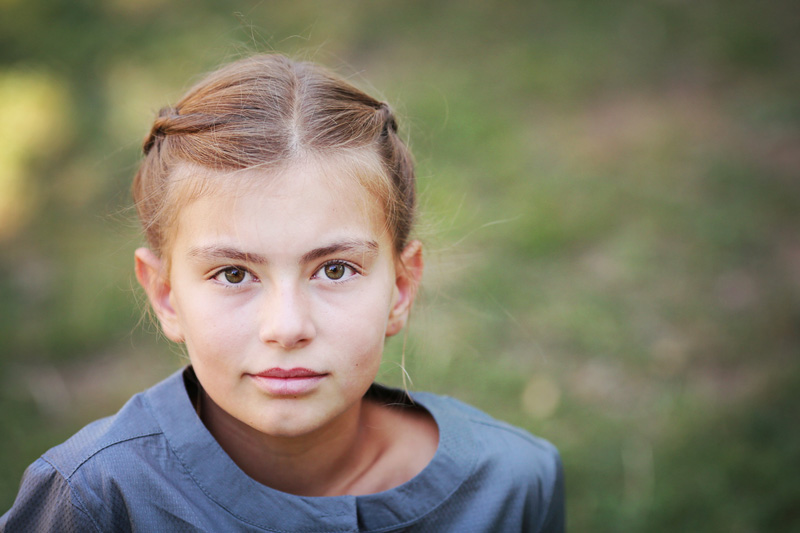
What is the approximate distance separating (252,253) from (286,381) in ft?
0.92

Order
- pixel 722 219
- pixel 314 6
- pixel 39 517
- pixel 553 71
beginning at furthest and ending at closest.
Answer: pixel 314 6 → pixel 553 71 → pixel 722 219 → pixel 39 517

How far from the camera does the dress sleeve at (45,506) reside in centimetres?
151

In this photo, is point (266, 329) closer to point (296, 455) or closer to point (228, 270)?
point (228, 270)

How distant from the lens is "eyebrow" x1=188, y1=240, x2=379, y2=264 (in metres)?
1.53

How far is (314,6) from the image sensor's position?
17.9ft

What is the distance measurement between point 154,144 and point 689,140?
3.51m

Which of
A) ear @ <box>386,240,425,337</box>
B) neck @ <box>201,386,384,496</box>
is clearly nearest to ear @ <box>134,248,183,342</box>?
neck @ <box>201,386,384,496</box>

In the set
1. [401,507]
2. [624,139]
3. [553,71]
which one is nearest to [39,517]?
[401,507]

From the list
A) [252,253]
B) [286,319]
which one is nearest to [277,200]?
[252,253]

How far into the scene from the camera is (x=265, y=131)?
1622 millimetres

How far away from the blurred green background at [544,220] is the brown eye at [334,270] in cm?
64

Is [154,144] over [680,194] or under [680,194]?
over

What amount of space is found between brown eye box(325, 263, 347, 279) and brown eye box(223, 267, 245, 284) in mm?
182

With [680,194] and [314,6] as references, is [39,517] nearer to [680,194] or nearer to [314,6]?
[680,194]
